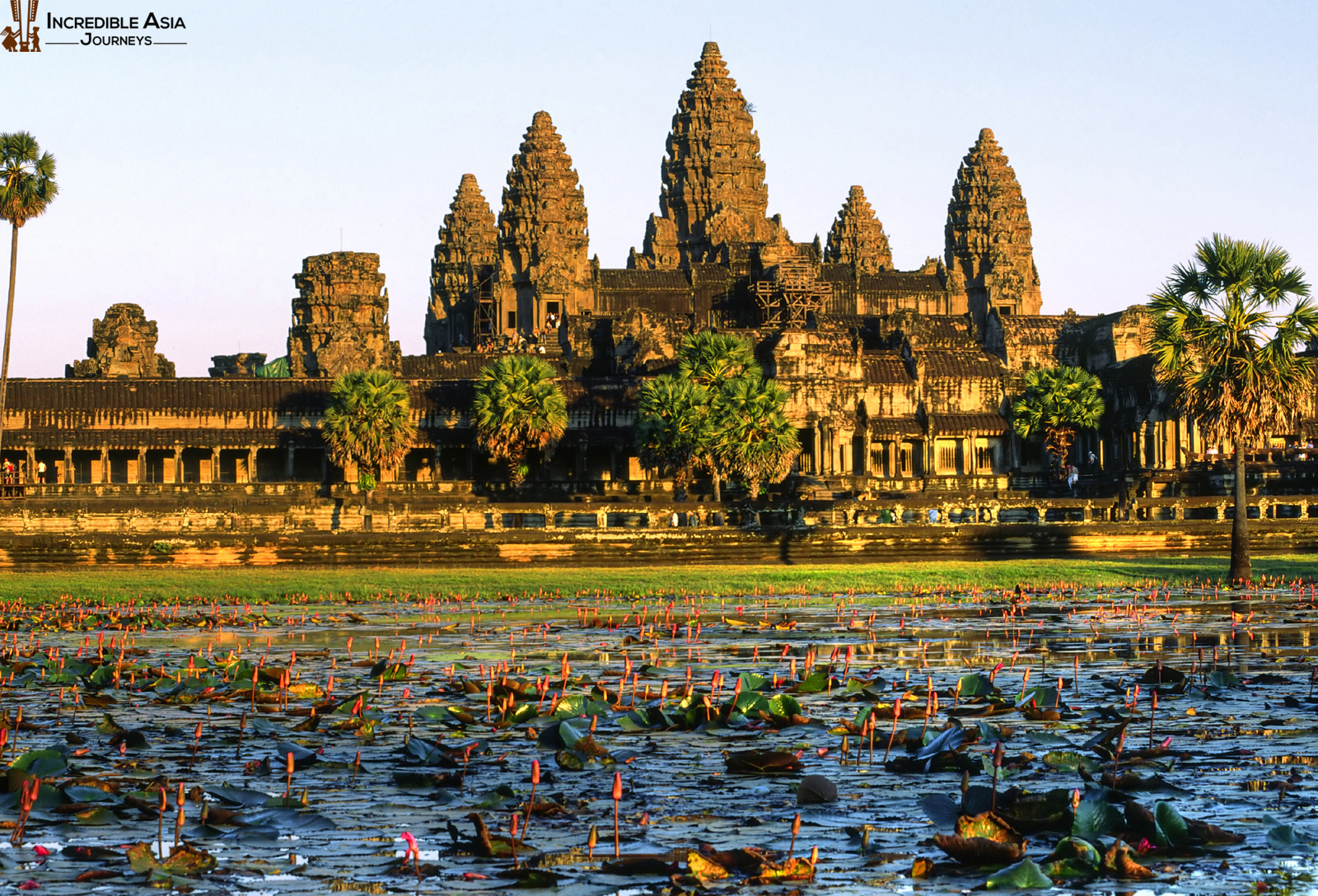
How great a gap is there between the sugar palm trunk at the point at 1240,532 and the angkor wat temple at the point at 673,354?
895 inches

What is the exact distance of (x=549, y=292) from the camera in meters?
107

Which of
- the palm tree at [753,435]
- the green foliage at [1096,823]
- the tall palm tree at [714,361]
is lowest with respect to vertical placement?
the green foliage at [1096,823]

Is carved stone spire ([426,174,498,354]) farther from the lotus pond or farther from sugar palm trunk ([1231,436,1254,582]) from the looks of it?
the lotus pond

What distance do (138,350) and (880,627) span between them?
78233 mm

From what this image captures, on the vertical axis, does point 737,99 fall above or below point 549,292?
above

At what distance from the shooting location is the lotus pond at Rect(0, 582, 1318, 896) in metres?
10.0

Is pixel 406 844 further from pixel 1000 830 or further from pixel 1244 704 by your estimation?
pixel 1244 704

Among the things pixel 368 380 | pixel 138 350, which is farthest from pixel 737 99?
pixel 368 380

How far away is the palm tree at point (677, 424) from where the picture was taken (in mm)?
65688

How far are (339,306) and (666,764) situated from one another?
A: 3432 inches

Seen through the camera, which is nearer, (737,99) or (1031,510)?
(1031,510)

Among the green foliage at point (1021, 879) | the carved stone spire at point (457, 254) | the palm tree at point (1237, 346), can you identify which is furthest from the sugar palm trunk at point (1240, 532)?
the carved stone spire at point (457, 254)

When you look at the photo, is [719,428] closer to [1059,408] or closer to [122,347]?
[1059,408]

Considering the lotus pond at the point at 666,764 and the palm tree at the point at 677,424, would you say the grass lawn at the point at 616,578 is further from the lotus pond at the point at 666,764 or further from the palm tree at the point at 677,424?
the palm tree at the point at 677,424
